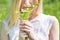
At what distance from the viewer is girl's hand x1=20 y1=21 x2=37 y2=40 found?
129 centimetres

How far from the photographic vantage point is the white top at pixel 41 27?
4.33 feet

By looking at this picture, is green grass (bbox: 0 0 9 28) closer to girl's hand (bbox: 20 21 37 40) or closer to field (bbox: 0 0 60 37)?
field (bbox: 0 0 60 37)

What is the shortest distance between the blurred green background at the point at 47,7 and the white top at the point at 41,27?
5 centimetres

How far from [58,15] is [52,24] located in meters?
0.08

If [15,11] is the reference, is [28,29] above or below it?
below

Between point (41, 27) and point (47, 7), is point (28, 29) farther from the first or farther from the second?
point (47, 7)

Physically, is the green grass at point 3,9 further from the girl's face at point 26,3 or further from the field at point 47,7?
the girl's face at point 26,3

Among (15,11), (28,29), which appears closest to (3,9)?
(15,11)

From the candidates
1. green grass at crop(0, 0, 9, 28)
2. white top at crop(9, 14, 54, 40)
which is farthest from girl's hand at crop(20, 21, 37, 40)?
green grass at crop(0, 0, 9, 28)

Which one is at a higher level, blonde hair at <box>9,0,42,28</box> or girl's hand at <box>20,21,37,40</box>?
blonde hair at <box>9,0,42,28</box>

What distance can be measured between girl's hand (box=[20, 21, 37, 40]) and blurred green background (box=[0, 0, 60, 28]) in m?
0.14

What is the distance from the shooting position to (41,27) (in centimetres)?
133

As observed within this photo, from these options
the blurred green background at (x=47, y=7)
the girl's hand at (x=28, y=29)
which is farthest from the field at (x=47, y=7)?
the girl's hand at (x=28, y=29)

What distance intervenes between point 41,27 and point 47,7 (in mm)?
147
